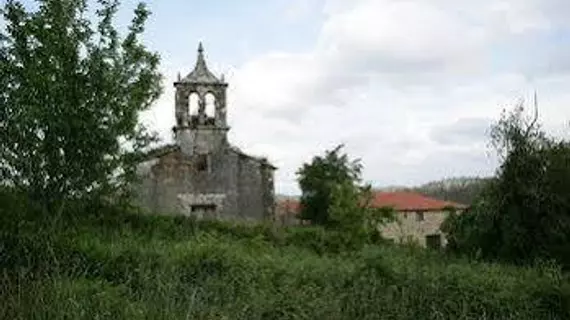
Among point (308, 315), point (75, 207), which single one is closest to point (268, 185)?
point (75, 207)

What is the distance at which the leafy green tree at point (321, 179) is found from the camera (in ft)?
143

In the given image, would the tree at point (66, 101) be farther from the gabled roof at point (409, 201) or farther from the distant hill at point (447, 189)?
the distant hill at point (447, 189)

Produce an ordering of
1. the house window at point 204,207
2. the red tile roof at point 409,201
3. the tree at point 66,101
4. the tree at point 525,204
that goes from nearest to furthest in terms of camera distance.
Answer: the tree at point 66,101 < the tree at point 525,204 < the house window at point 204,207 < the red tile roof at point 409,201

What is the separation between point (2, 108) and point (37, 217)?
2110mm

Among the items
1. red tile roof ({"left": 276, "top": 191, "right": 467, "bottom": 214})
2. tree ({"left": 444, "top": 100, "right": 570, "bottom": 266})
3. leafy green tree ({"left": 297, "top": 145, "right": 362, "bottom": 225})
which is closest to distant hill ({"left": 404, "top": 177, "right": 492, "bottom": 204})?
red tile roof ({"left": 276, "top": 191, "right": 467, "bottom": 214})

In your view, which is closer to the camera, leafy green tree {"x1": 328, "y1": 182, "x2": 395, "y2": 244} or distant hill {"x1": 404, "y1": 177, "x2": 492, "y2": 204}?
leafy green tree {"x1": 328, "y1": 182, "x2": 395, "y2": 244}

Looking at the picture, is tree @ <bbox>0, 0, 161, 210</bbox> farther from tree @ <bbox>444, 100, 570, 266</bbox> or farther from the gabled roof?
the gabled roof

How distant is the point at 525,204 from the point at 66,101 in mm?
11830

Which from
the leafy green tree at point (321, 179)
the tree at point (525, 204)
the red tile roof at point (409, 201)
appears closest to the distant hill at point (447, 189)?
the red tile roof at point (409, 201)

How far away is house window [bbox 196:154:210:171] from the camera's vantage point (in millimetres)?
40625

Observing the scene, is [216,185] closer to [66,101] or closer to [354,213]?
[354,213]

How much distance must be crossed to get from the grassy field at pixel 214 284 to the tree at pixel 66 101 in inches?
35.0

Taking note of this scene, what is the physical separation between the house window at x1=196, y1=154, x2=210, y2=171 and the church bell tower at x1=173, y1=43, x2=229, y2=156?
0.19 meters

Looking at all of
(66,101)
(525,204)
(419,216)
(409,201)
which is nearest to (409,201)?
(409,201)
